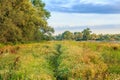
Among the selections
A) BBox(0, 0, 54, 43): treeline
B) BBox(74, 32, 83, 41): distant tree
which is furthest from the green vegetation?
BBox(74, 32, 83, 41): distant tree

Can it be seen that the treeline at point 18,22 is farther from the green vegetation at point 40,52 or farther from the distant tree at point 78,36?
the distant tree at point 78,36

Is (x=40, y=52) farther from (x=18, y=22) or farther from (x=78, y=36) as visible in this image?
(x=78, y=36)

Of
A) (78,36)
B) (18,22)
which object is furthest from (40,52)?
(78,36)

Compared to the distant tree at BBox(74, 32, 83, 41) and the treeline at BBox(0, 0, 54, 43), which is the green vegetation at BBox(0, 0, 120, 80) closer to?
the treeline at BBox(0, 0, 54, 43)

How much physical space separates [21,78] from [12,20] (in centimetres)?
4248

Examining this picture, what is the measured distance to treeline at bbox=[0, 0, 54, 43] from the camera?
195 ft

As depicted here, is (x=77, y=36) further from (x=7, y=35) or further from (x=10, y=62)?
(x=10, y=62)

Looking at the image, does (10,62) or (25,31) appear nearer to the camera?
(10,62)

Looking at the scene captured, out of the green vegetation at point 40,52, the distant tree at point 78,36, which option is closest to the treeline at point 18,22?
the green vegetation at point 40,52

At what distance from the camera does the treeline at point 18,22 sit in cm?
5933

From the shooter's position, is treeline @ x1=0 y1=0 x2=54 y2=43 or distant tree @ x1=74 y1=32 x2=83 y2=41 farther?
A: distant tree @ x1=74 y1=32 x2=83 y2=41

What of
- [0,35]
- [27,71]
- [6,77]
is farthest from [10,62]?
[0,35]

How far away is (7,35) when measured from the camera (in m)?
60.8

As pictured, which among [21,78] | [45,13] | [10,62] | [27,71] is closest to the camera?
[21,78]
